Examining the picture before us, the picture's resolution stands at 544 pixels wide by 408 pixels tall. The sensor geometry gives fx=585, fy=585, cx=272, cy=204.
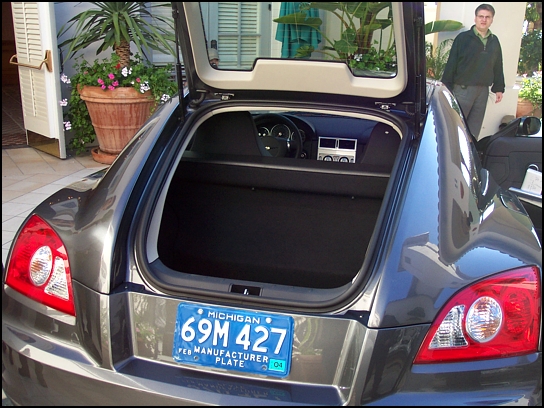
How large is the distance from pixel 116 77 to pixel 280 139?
311 cm

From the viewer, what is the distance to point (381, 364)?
1.51 meters

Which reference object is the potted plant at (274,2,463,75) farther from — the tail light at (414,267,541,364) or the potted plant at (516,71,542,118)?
the potted plant at (516,71,542,118)

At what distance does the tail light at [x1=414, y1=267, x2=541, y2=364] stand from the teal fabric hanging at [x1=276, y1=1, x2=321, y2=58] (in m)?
1.20

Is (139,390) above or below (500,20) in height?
below

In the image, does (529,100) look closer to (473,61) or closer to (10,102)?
(473,61)

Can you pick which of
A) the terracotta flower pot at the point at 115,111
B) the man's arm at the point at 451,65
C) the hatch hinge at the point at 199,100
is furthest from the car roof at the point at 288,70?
the man's arm at the point at 451,65

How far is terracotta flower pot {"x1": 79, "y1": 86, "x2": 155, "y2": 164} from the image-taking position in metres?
5.94

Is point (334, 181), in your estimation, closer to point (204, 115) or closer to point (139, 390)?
point (204, 115)

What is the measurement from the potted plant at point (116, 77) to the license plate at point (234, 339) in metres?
4.66

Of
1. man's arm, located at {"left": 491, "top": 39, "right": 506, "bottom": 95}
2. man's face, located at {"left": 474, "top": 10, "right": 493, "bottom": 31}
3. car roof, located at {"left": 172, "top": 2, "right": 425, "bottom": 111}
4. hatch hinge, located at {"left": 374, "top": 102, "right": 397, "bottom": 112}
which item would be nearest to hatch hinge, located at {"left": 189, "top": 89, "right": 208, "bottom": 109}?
car roof, located at {"left": 172, "top": 2, "right": 425, "bottom": 111}

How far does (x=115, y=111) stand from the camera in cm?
600

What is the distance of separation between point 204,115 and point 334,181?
24.7 inches

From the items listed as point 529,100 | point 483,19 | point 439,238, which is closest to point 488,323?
point 439,238

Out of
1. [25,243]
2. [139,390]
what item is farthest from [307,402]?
[25,243]
